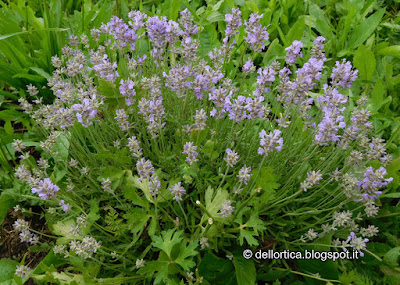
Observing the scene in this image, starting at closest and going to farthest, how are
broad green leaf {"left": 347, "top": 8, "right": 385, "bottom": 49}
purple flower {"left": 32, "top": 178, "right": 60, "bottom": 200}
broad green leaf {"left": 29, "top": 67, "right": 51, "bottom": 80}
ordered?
purple flower {"left": 32, "top": 178, "right": 60, "bottom": 200}
broad green leaf {"left": 29, "top": 67, "right": 51, "bottom": 80}
broad green leaf {"left": 347, "top": 8, "right": 385, "bottom": 49}

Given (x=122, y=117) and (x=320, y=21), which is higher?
(x=122, y=117)

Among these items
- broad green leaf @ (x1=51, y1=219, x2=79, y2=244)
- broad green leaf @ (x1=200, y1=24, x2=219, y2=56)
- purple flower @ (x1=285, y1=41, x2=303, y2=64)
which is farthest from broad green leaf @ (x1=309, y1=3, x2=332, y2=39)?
broad green leaf @ (x1=51, y1=219, x2=79, y2=244)

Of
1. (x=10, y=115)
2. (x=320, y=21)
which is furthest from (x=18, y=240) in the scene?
(x=320, y=21)

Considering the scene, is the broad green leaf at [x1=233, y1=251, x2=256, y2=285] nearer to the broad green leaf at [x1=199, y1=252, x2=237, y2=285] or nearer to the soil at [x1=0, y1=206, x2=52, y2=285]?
the broad green leaf at [x1=199, y1=252, x2=237, y2=285]

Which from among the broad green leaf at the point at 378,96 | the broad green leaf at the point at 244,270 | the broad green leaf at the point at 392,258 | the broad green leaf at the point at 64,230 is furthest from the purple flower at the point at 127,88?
the broad green leaf at the point at 378,96

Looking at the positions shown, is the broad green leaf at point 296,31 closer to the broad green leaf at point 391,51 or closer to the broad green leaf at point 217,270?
the broad green leaf at point 391,51

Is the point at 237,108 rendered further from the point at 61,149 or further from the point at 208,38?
the point at 208,38
